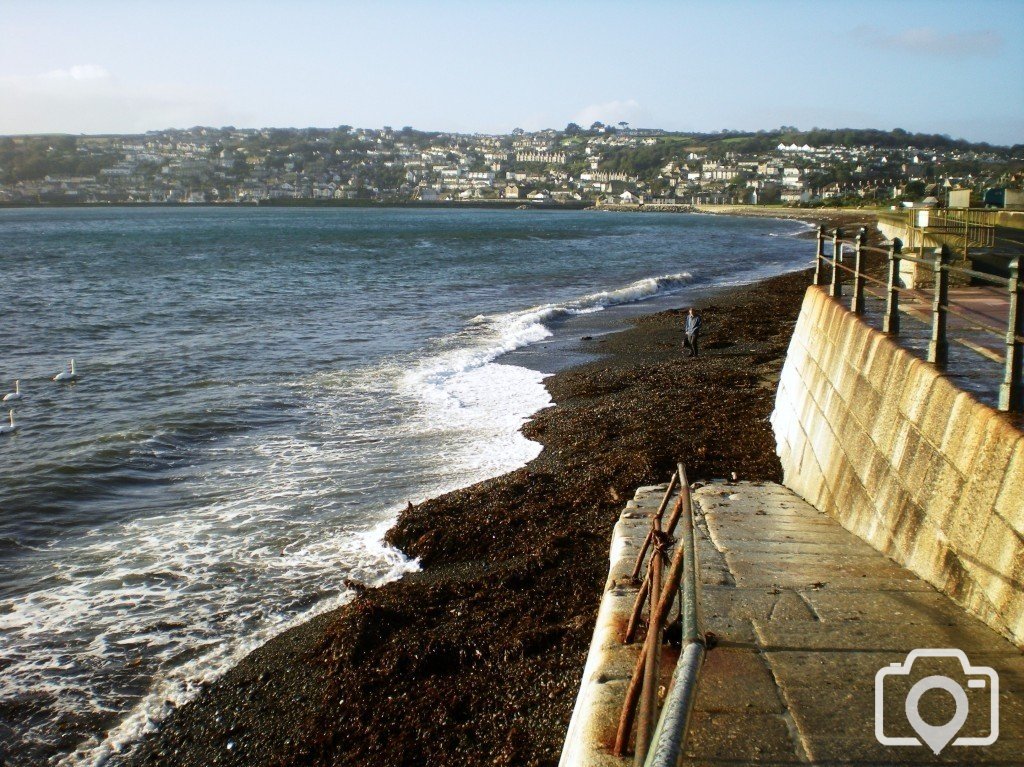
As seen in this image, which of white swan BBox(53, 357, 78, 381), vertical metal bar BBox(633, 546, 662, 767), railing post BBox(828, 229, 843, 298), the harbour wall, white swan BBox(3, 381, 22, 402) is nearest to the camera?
vertical metal bar BBox(633, 546, 662, 767)

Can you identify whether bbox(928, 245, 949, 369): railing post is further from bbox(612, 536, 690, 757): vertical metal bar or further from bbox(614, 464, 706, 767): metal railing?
bbox(612, 536, 690, 757): vertical metal bar

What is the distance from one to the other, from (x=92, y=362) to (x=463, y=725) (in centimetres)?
1741

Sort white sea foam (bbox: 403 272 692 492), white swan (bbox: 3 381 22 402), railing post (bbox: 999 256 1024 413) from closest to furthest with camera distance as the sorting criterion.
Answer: railing post (bbox: 999 256 1024 413), white sea foam (bbox: 403 272 692 492), white swan (bbox: 3 381 22 402)

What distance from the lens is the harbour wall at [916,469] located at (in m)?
4.14

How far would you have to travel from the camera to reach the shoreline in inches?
203

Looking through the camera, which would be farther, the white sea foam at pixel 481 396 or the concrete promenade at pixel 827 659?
the white sea foam at pixel 481 396

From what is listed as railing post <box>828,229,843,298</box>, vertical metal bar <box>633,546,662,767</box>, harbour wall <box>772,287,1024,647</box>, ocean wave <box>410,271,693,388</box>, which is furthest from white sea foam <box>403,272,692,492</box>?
vertical metal bar <box>633,546,662,767</box>

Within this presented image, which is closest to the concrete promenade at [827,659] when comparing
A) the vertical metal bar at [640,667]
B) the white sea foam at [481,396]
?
the vertical metal bar at [640,667]

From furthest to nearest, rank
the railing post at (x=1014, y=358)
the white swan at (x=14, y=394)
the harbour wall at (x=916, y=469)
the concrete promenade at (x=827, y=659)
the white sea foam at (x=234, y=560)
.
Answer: the white swan at (x=14, y=394) < the white sea foam at (x=234, y=560) < the railing post at (x=1014, y=358) < the harbour wall at (x=916, y=469) < the concrete promenade at (x=827, y=659)

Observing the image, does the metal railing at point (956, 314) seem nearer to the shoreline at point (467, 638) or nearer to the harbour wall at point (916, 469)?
the harbour wall at point (916, 469)

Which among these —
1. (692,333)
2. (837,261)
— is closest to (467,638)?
(837,261)

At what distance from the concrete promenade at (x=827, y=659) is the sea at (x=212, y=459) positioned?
143 inches

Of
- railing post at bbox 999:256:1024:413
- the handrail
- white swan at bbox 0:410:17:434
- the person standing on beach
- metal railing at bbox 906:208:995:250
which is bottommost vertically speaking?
white swan at bbox 0:410:17:434

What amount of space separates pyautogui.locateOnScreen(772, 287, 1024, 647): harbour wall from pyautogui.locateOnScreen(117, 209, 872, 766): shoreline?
1.69 m
